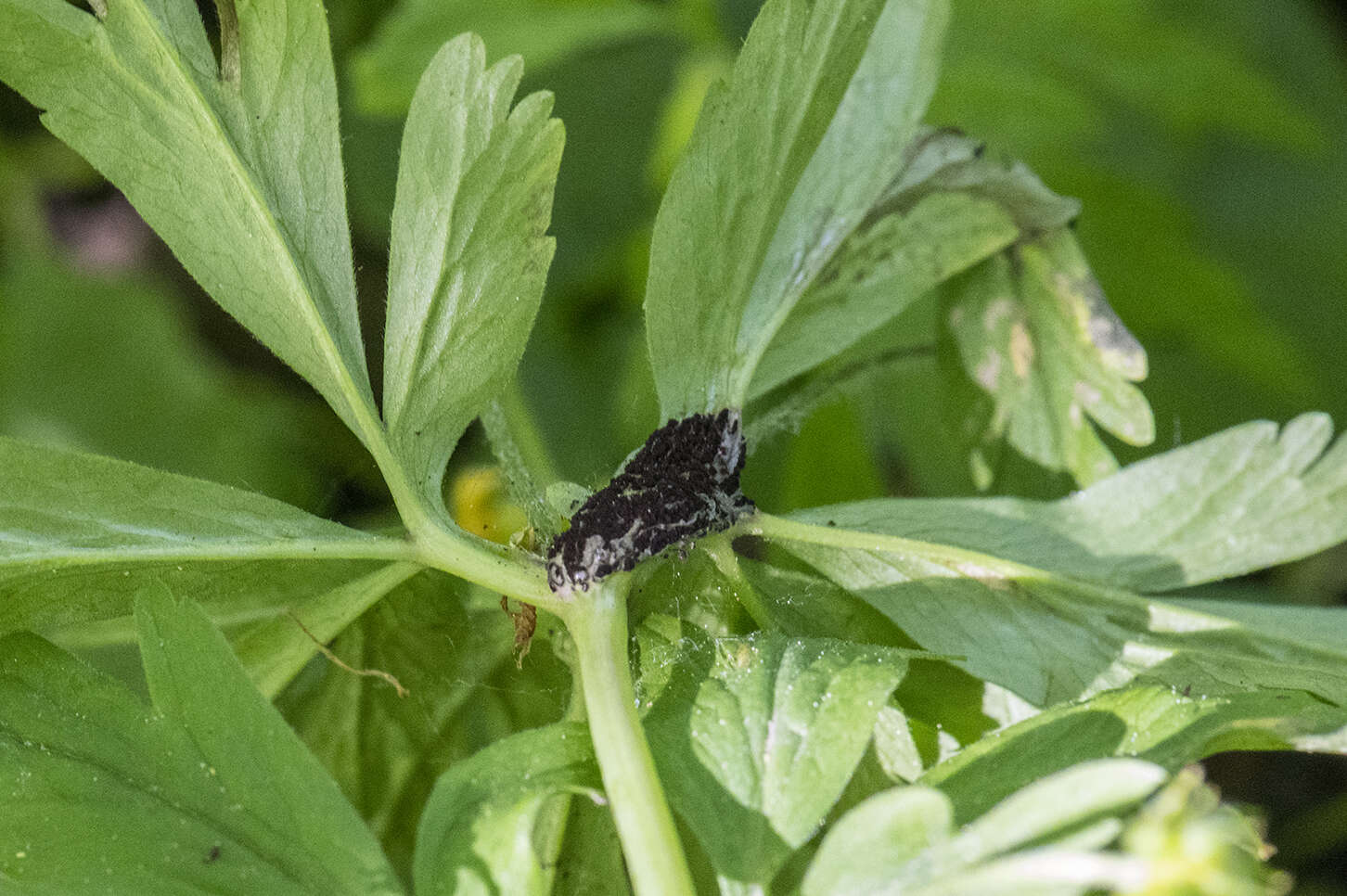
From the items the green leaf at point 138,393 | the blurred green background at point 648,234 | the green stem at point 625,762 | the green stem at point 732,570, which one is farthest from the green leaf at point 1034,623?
the green leaf at point 138,393

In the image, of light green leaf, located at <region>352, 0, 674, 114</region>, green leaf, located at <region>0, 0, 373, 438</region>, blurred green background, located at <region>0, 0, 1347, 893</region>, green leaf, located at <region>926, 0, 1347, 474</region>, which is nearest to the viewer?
green leaf, located at <region>0, 0, 373, 438</region>

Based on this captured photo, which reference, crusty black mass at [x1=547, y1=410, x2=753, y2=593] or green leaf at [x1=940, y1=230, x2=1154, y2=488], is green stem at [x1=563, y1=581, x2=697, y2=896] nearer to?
crusty black mass at [x1=547, y1=410, x2=753, y2=593]

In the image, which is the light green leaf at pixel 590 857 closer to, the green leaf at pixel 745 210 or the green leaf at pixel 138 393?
the green leaf at pixel 745 210

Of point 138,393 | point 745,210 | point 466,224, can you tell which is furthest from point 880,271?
point 138,393

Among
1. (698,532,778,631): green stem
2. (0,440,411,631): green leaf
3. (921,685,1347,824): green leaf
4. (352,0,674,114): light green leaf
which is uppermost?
(352,0,674,114): light green leaf

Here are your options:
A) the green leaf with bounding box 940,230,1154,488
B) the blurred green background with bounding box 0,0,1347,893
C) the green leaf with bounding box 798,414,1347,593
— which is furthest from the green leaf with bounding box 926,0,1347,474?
the green leaf with bounding box 798,414,1347,593

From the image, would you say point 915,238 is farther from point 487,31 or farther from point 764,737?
point 487,31

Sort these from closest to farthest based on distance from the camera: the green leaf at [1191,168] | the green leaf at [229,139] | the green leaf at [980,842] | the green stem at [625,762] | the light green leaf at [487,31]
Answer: the green leaf at [980,842]
the green stem at [625,762]
the green leaf at [229,139]
the light green leaf at [487,31]
the green leaf at [1191,168]
